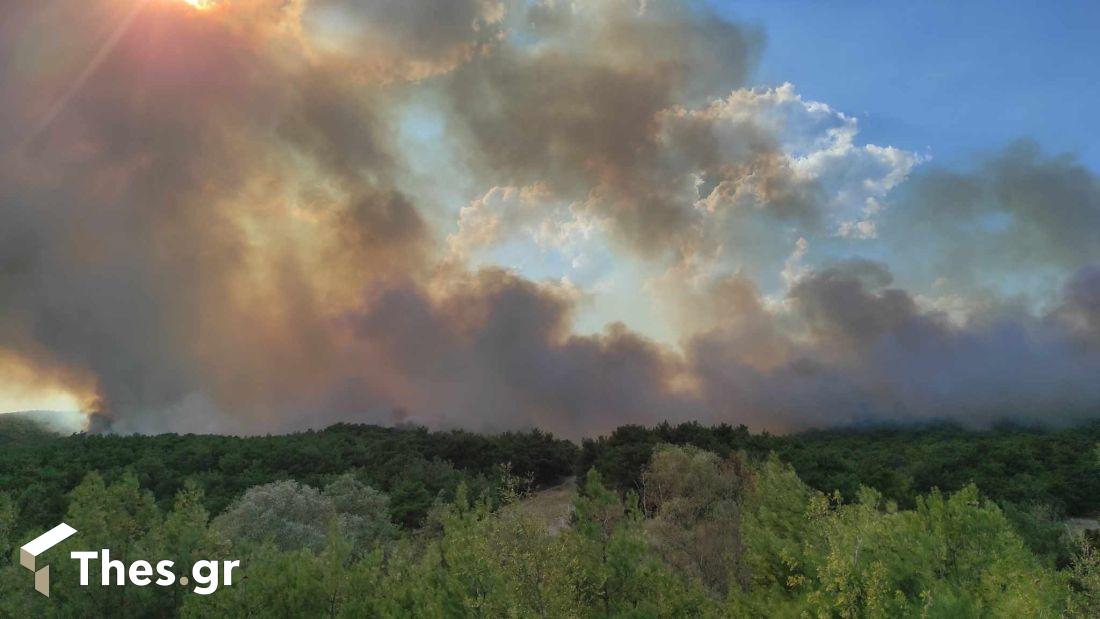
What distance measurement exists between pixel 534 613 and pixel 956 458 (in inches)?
3384

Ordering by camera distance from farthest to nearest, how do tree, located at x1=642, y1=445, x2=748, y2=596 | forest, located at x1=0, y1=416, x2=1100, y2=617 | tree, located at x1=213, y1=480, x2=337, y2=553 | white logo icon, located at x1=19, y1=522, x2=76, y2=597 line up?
tree, located at x1=213, y1=480, x2=337, y2=553, tree, located at x1=642, y1=445, x2=748, y2=596, white logo icon, located at x1=19, y1=522, x2=76, y2=597, forest, located at x1=0, y1=416, x2=1100, y2=617

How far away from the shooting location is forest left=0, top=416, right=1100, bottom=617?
25016 mm

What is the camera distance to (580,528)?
94.5ft

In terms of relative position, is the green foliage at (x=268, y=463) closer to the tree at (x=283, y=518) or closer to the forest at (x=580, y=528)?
the forest at (x=580, y=528)

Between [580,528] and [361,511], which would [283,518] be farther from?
[580,528]

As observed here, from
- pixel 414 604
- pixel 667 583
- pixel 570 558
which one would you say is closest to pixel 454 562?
pixel 414 604

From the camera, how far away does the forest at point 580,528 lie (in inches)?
985

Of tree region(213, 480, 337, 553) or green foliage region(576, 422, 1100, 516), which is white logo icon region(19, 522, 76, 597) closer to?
tree region(213, 480, 337, 553)

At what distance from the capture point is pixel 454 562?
25.8 metres

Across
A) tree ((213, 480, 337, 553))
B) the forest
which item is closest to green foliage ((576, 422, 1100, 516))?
the forest

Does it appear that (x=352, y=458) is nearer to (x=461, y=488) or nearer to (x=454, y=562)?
(x=461, y=488)

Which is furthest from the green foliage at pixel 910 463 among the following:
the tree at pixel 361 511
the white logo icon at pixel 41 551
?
the white logo icon at pixel 41 551

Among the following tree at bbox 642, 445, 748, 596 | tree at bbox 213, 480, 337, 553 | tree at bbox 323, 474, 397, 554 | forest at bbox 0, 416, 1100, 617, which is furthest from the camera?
tree at bbox 323, 474, 397, 554

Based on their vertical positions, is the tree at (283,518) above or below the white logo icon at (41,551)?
below
